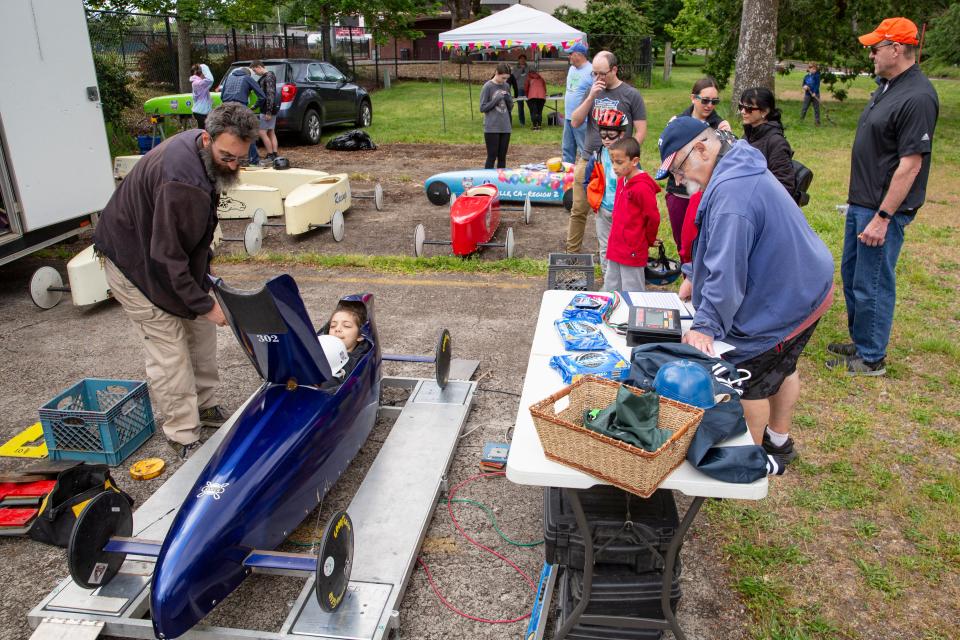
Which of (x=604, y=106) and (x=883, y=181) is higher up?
(x=604, y=106)

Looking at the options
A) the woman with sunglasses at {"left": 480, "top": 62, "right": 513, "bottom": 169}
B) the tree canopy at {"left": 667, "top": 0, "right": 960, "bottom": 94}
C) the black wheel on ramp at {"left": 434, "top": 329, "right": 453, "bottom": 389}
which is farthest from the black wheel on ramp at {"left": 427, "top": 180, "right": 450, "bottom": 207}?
the tree canopy at {"left": 667, "top": 0, "right": 960, "bottom": 94}

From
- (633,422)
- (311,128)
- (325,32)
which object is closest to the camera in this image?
(633,422)

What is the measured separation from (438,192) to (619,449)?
8.81m

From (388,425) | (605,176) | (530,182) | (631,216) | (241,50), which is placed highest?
(241,50)

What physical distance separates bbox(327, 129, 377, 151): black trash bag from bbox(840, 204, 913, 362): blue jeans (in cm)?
1211

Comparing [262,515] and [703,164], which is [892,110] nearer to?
[703,164]

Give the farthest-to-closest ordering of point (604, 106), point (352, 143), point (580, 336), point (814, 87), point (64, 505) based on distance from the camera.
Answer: point (814, 87) → point (352, 143) → point (604, 106) → point (64, 505) → point (580, 336)

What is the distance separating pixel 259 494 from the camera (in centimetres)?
327

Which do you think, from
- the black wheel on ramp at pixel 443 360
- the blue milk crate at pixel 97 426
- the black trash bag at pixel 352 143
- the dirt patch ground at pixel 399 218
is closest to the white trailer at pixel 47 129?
the dirt patch ground at pixel 399 218

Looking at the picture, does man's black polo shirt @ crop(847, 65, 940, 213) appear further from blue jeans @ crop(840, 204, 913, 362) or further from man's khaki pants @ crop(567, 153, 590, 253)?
man's khaki pants @ crop(567, 153, 590, 253)

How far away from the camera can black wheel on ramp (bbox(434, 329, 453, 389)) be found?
500 cm

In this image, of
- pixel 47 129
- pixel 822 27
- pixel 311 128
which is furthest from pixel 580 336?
pixel 822 27

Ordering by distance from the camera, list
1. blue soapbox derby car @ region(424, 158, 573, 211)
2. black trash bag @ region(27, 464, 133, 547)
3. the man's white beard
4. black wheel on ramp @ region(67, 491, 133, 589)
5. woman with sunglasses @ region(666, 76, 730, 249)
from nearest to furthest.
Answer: black wheel on ramp @ region(67, 491, 133, 589) < the man's white beard < black trash bag @ region(27, 464, 133, 547) < woman with sunglasses @ region(666, 76, 730, 249) < blue soapbox derby car @ region(424, 158, 573, 211)

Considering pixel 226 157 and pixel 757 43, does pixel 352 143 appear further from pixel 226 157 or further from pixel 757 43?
pixel 226 157
